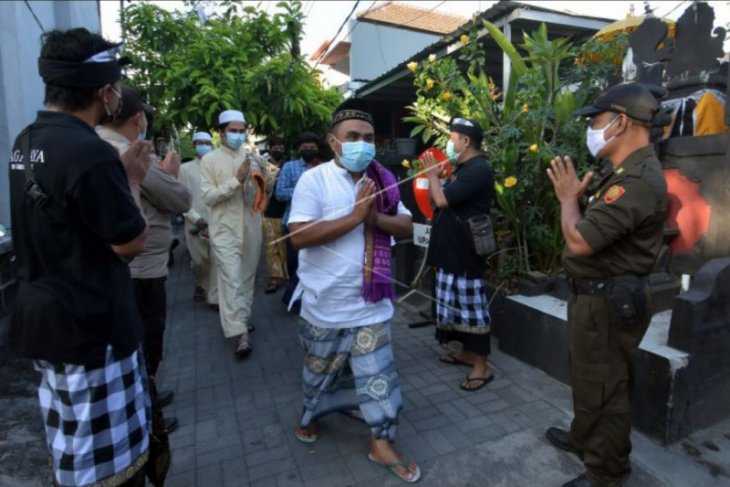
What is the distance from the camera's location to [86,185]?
4.86 feet

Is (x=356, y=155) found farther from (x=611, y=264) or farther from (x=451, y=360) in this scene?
(x=451, y=360)

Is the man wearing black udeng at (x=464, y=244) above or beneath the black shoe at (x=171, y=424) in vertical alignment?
above

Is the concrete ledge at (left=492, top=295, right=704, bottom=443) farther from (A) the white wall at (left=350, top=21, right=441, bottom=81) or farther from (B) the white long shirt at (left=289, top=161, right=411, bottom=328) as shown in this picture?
A: (A) the white wall at (left=350, top=21, right=441, bottom=81)

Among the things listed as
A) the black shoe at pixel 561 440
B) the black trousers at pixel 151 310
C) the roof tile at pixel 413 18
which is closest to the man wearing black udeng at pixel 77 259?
the black trousers at pixel 151 310

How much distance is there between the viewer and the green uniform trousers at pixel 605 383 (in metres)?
2.22

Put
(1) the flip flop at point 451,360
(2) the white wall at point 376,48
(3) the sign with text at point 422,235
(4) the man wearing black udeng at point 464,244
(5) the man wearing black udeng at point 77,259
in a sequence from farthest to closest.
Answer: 1. (2) the white wall at point 376,48
2. (3) the sign with text at point 422,235
3. (1) the flip flop at point 451,360
4. (4) the man wearing black udeng at point 464,244
5. (5) the man wearing black udeng at point 77,259

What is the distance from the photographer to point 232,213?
4.32 meters

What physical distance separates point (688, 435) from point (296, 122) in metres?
5.00

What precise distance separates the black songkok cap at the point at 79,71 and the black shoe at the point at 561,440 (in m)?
2.87

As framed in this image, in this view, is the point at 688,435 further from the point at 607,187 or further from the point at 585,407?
the point at 607,187

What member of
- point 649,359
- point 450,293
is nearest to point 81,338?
point 450,293

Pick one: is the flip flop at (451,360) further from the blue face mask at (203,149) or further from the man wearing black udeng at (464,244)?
the blue face mask at (203,149)

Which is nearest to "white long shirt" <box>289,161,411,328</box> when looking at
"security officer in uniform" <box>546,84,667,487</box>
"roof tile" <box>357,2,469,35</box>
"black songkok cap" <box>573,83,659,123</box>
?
"security officer in uniform" <box>546,84,667,487</box>

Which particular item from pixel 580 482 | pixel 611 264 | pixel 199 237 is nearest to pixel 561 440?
pixel 580 482
